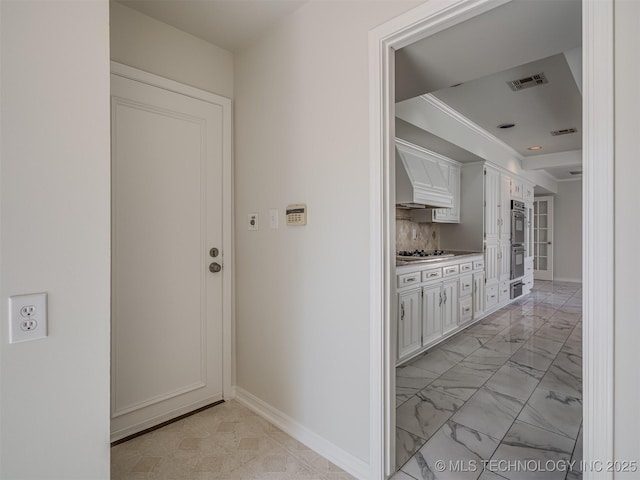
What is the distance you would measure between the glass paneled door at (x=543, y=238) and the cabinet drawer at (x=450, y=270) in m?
A: 5.97

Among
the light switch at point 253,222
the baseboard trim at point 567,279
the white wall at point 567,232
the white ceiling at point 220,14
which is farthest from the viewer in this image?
Result: the baseboard trim at point 567,279

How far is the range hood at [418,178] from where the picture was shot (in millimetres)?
3611

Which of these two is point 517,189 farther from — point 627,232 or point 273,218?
point 627,232

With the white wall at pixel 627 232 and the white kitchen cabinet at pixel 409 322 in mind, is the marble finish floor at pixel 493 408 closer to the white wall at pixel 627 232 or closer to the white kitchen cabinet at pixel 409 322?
the white kitchen cabinet at pixel 409 322

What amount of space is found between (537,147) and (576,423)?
451 cm

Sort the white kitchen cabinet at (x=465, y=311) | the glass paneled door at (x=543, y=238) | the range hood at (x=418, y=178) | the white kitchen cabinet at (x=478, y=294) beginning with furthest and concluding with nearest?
the glass paneled door at (x=543, y=238) < the white kitchen cabinet at (x=478, y=294) < the white kitchen cabinet at (x=465, y=311) < the range hood at (x=418, y=178)

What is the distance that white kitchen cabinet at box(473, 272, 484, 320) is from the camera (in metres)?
4.35

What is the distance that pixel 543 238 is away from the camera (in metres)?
8.45

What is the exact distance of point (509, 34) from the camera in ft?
5.31

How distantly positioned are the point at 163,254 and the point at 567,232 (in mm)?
9103

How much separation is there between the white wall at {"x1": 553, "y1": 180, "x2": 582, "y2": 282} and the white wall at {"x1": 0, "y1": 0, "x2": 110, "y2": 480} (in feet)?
31.1

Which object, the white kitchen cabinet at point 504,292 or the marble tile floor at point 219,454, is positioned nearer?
the marble tile floor at point 219,454

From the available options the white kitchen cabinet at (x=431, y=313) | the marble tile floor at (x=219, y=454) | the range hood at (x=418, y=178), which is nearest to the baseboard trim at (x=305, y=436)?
the marble tile floor at (x=219, y=454)

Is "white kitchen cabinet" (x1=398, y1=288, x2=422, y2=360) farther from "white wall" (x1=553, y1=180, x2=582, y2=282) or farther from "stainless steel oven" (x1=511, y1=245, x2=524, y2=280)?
"white wall" (x1=553, y1=180, x2=582, y2=282)
